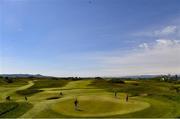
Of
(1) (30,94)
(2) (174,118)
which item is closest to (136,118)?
(2) (174,118)

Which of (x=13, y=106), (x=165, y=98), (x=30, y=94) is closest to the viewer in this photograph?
(x=13, y=106)

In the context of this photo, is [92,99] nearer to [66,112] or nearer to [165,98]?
[66,112]

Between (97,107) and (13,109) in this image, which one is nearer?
(97,107)

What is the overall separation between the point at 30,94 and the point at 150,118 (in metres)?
48.8

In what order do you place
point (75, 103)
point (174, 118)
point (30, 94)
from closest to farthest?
point (174, 118)
point (75, 103)
point (30, 94)

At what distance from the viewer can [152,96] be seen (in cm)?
7431

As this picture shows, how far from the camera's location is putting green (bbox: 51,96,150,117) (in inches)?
2135

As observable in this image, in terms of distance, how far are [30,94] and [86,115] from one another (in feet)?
137

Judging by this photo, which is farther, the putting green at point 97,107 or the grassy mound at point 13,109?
the grassy mound at point 13,109

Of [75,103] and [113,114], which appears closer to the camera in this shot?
[113,114]

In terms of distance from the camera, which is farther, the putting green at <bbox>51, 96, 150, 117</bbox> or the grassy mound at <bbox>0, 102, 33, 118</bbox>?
the grassy mound at <bbox>0, 102, 33, 118</bbox>

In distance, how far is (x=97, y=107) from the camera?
5841cm

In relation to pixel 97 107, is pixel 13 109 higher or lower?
lower

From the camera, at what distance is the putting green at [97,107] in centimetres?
5422
